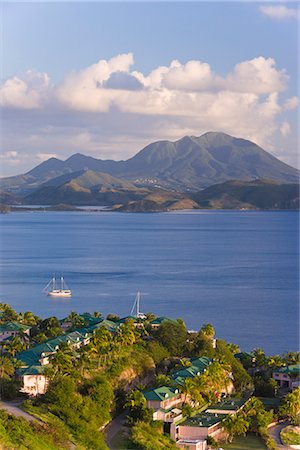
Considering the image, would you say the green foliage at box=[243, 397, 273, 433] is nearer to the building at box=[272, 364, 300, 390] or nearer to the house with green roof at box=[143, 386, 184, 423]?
the house with green roof at box=[143, 386, 184, 423]

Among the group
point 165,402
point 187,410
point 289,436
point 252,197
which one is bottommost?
point 289,436

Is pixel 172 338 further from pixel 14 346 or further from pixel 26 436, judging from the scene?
pixel 26 436

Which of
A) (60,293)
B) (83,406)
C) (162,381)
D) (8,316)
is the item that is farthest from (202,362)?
(60,293)

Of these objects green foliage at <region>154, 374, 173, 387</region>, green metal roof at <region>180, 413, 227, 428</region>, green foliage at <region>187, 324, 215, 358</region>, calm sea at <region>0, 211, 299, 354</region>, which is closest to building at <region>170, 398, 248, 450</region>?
green metal roof at <region>180, 413, 227, 428</region>

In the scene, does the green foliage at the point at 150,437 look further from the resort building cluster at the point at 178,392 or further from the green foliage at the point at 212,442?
the green foliage at the point at 212,442

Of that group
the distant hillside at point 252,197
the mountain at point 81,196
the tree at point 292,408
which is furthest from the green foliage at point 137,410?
the mountain at point 81,196

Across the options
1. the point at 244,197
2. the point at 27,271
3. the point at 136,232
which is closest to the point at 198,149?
the point at 244,197

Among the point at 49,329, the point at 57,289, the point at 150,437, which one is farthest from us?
the point at 57,289
